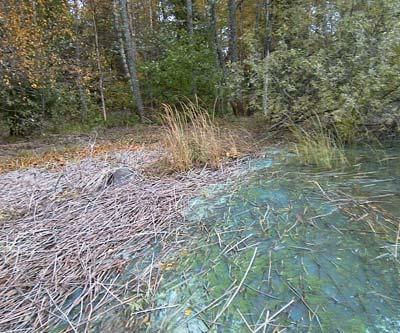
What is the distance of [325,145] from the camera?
4211 millimetres

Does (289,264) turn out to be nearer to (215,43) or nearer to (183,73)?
(183,73)

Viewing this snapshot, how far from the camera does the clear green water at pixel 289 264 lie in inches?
60.8

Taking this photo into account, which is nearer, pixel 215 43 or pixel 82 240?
pixel 82 240

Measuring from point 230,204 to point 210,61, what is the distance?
7.39 m

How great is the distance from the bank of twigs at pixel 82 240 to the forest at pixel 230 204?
0.01 m

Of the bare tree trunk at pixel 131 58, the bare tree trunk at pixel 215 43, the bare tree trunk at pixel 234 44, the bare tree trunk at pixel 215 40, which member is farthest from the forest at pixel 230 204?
the bare tree trunk at pixel 215 40

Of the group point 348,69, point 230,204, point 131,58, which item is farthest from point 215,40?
point 230,204

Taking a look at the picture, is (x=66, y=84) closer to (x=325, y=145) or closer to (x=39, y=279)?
(x=325, y=145)

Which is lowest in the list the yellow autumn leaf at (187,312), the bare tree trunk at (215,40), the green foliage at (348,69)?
the yellow autumn leaf at (187,312)

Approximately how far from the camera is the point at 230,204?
277 centimetres

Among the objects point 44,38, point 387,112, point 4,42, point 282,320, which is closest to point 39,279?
point 282,320

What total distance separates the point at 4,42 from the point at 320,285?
635 centimetres

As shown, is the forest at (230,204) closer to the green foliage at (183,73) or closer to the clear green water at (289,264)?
the clear green water at (289,264)

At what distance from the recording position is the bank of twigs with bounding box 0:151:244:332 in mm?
1753
